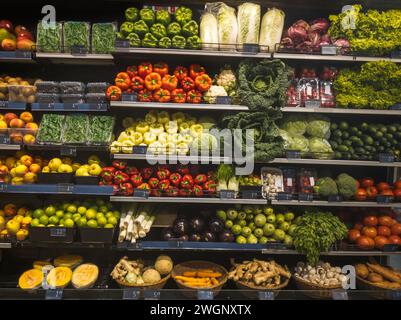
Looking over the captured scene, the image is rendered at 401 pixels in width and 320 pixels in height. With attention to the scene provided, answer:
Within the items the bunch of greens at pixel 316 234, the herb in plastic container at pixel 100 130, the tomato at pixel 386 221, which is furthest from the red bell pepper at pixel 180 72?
the tomato at pixel 386 221

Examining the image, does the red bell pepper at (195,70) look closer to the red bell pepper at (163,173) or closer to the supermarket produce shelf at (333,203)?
the red bell pepper at (163,173)

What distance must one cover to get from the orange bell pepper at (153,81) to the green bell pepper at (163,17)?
50 cm

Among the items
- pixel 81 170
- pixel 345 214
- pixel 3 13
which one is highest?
pixel 3 13

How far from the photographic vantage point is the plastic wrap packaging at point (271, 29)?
2990 millimetres

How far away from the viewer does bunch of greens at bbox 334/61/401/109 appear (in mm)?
A: 2883

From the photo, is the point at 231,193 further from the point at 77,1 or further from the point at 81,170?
the point at 77,1

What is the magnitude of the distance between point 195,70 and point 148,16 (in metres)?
0.67

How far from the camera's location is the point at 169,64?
3.28 metres

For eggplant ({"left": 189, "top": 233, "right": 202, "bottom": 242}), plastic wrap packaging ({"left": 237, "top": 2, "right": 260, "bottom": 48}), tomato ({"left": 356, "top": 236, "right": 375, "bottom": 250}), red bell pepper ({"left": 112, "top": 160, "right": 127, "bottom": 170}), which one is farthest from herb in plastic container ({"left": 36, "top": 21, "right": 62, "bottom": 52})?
tomato ({"left": 356, "top": 236, "right": 375, "bottom": 250})

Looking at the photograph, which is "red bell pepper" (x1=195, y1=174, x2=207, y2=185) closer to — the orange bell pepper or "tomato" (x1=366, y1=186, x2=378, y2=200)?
the orange bell pepper

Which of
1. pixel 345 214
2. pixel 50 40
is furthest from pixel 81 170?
pixel 345 214

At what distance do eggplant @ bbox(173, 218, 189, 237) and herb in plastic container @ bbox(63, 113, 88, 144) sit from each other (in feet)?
4.05

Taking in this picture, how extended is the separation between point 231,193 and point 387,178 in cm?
197

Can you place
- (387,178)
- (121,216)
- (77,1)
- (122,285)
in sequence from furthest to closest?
(387,178) → (77,1) → (121,216) → (122,285)
